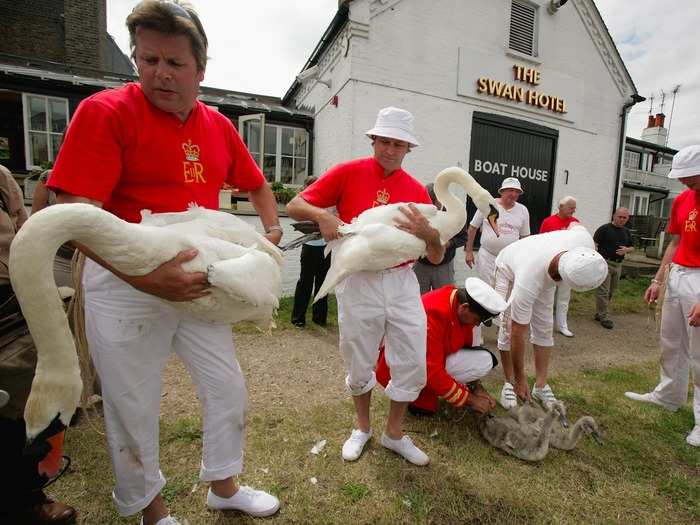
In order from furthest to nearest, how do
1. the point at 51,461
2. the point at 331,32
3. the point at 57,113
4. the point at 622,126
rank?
the point at 622,126, the point at 57,113, the point at 331,32, the point at 51,461

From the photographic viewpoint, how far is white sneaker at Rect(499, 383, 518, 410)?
11.8ft

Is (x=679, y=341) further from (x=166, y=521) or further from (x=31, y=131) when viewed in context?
(x=31, y=131)

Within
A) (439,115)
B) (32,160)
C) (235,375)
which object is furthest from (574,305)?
(32,160)

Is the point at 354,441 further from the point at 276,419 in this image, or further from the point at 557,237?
the point at 557,237

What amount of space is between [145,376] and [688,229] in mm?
4553

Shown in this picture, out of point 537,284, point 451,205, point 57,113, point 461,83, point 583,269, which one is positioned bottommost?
point 537,284

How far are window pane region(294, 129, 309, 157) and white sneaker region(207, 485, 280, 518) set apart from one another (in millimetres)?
8886

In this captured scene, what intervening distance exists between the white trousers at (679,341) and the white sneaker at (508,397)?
5.21ft

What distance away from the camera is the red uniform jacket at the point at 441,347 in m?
2.91

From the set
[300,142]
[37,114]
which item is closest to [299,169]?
[300,142]

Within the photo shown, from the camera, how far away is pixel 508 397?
365 cm

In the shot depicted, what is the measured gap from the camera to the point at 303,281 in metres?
5.87

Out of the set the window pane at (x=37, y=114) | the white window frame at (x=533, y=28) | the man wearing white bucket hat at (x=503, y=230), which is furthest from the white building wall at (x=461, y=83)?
the window pane at (x=37, y=114)

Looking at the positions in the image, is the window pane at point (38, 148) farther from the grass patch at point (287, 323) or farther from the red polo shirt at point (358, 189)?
the red polo shirt at point (358, 189)
